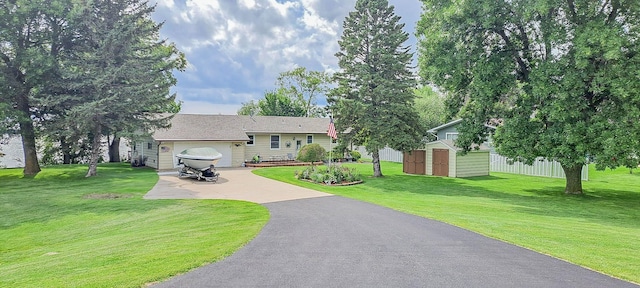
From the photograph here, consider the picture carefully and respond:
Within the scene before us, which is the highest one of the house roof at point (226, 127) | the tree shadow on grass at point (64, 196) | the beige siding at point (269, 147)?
the house roof at point (226, 127)

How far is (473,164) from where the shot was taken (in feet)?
72.6

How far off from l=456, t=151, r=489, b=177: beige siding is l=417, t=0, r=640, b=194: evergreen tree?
5.02 metres

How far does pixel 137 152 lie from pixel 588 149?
91.3 feet

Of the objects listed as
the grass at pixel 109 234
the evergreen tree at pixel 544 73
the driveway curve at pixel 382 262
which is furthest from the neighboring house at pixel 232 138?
the driveway curve at pixel 382 262

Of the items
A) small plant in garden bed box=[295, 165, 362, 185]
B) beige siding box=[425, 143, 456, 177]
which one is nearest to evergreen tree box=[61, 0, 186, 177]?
small plant in garden bed box=[295, 165, 362, 185]

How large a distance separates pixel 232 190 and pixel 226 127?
1417 cm

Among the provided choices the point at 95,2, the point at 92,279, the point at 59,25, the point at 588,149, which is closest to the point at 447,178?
the point at 588,149

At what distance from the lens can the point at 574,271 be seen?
16.9ft

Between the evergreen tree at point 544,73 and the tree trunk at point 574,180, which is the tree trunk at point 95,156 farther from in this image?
the tree trunk at point 574,180

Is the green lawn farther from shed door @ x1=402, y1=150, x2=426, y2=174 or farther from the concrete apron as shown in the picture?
shed door @ x1=402, y1=150, x2=426, y2=174

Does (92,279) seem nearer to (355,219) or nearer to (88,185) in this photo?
(355,219)

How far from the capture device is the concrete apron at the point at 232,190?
1294 centimetres

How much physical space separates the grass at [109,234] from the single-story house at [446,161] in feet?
47.3

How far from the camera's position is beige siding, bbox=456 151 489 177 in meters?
21.5
